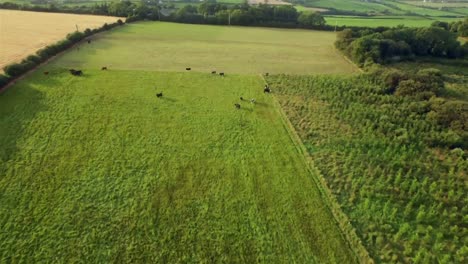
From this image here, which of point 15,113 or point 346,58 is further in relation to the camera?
point 346,58

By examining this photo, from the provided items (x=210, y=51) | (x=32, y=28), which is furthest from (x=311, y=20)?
(x=32, y=28)

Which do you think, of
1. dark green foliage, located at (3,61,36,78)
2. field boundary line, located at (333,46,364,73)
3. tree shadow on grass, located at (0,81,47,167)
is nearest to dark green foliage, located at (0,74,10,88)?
tree shadow on grass, located at (0,81,47,167)

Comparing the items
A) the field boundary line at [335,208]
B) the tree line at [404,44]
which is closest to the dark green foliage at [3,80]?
the field boundary line at [335,208]

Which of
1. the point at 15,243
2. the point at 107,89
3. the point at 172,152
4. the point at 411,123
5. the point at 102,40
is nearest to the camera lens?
the point at 15,243

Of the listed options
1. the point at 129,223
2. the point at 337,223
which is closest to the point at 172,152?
the point at 129,223

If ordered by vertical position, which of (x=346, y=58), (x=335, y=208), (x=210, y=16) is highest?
(x=210, y=16)

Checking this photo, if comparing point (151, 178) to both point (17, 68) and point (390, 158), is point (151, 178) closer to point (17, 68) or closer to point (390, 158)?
point (390, 158)

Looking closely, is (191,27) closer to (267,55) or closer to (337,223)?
(267,55)
